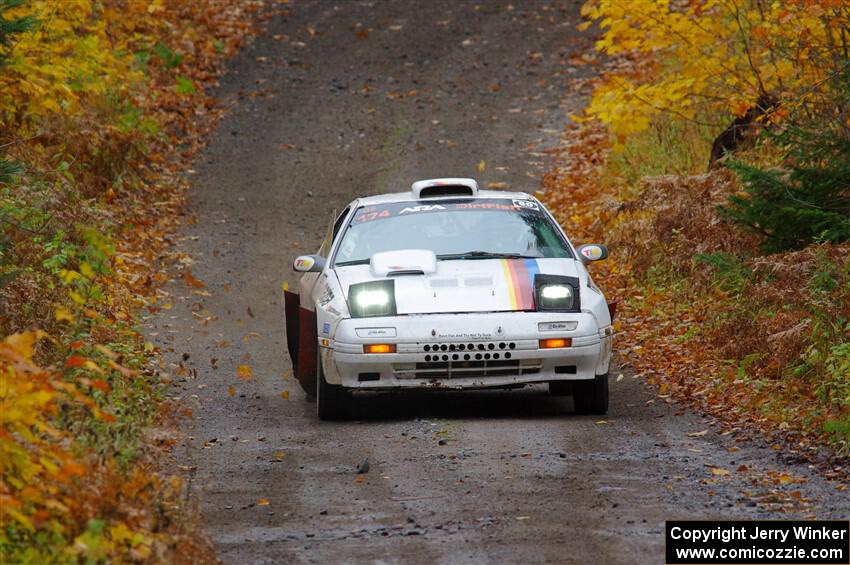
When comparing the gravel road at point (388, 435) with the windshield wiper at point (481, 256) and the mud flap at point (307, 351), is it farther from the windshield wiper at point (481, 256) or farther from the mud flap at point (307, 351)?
the windshield wiper at point (481, 256)

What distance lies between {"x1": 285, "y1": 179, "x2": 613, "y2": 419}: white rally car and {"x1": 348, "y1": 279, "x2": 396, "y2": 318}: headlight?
0.4 inches

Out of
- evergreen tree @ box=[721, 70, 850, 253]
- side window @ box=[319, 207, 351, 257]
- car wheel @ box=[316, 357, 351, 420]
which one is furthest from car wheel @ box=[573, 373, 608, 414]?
evergreen tree @ box=[721, 70, 850, 253]

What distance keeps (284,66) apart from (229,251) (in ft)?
30.1

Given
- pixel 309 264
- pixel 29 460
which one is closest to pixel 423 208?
pixel 309 264

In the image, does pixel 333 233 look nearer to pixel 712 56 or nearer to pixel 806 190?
pixel 806 190

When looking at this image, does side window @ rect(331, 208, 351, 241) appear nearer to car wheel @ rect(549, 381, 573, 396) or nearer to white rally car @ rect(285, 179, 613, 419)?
white rally car @ rect(285, 179, 613, 419)

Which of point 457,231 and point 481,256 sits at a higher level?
point 457,231

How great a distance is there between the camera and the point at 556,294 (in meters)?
9.59

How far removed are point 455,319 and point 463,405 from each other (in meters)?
1.36

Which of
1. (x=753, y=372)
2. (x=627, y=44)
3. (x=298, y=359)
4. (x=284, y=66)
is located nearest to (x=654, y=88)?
(x=627, y=44)

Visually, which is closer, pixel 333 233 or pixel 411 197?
pixel 411 197

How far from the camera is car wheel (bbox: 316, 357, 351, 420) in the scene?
9703mm

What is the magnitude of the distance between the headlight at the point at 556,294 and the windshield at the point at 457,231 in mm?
730

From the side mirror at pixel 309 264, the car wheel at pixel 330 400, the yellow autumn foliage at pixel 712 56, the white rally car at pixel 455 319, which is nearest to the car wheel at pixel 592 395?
the white rally car at pixel 455 319
